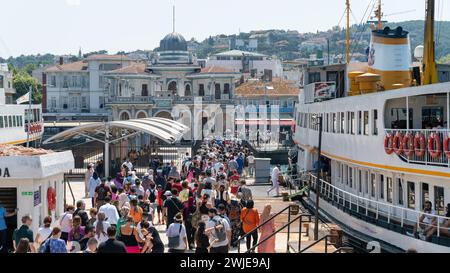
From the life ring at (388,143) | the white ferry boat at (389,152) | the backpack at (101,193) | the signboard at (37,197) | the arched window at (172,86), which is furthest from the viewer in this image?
the arched window at (172,86)

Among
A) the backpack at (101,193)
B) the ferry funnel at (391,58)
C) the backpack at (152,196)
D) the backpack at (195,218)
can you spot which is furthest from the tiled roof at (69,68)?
the backpack at (195,218)

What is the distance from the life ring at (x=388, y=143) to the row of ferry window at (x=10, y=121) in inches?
1138

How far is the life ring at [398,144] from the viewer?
18891 millimetres

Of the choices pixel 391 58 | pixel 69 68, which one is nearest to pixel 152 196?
pixel 391 58

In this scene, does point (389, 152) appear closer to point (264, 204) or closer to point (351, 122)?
point (351, 122)

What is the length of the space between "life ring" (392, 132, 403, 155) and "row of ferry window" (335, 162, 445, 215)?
0.78 metres

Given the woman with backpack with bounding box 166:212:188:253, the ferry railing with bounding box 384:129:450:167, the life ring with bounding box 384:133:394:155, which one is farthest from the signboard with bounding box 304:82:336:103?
the woman with backpack with bounding box 166:212:188:253

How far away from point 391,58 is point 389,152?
7366 millimetres

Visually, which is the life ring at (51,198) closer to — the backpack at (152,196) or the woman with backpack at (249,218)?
the woman with backpack at (249,218)

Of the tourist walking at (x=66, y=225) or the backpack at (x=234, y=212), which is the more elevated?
the tourist walking at (x=66, y=225)
